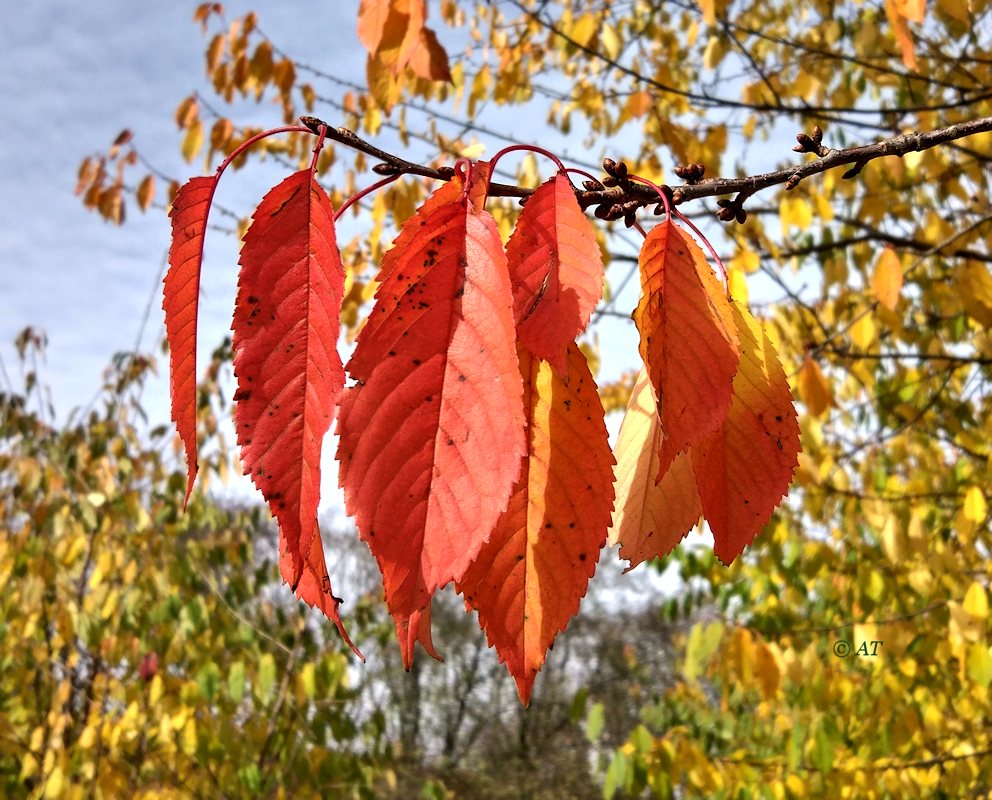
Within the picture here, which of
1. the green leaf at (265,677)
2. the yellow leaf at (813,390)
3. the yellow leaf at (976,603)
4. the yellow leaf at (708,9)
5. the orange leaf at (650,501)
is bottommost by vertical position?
the orange leaf at (650,501)

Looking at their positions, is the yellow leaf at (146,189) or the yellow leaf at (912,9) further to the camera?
the yellow leaf at (146,189)

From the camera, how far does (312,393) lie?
1.04 ft

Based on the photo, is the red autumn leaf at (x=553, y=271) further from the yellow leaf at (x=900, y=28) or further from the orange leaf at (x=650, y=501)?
the yellow leaf at (x=900, y=28)

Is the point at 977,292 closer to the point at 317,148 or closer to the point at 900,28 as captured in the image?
the point at 900,28

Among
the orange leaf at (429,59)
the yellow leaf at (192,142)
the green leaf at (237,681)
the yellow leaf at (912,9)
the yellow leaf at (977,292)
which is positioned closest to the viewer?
the yellow leaf at (912,9)

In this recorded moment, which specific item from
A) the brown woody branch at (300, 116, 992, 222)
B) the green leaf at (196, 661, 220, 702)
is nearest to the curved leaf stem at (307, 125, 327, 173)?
the brown woody branch at (300, 116, 992, 222)

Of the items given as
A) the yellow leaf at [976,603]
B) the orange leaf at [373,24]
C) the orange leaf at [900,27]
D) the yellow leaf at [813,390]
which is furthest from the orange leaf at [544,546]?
the yellow leaf at [976,603]

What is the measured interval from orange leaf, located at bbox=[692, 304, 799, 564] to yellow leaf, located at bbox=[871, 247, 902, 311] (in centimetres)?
95

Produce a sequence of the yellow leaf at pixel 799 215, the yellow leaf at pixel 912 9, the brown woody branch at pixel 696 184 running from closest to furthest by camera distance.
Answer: the brown woody branch at pixel 696 184, the yellow leaf at pixel 912 9, the yellow leaf at pixel 799 215

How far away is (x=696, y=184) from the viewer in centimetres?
44

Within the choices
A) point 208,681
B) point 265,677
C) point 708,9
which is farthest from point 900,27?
point 208,681

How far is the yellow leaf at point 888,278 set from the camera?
48.8 inches

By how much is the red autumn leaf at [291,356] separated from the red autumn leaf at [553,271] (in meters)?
0.08

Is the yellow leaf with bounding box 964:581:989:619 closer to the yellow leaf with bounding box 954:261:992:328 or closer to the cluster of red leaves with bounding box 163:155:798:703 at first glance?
the yellow leaf with bounding box 954:261:992:328
